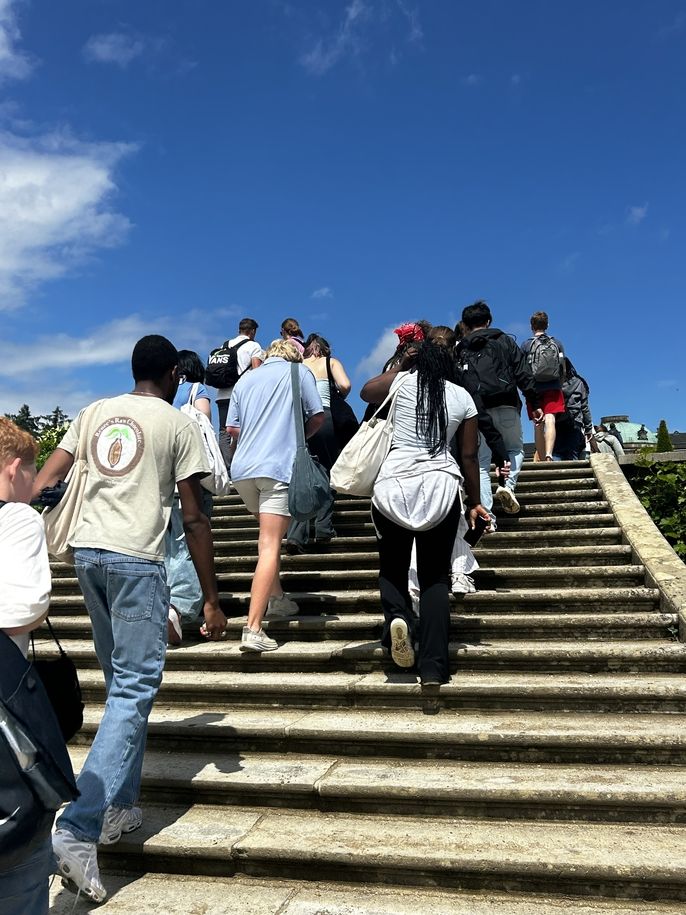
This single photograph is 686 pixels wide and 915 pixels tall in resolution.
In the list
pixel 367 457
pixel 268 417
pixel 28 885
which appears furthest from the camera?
pixel 268 417

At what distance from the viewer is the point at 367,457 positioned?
14.4 ft

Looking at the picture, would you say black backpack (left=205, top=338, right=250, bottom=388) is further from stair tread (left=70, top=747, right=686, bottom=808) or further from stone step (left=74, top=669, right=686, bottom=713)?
stair tread (left=70, top=747, right=686, bottom=808)

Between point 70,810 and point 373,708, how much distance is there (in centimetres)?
173

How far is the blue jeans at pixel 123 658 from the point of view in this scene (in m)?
2.86

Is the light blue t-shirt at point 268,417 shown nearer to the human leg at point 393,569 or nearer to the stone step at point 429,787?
the human leg at point 393,569

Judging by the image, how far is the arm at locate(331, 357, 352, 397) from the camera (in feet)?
23.5

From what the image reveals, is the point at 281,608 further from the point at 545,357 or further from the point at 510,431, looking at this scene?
the point at 545,357

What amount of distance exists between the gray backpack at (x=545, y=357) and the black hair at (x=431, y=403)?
16.1 feet

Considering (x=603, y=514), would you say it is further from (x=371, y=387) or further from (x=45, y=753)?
(x=45, y=753)

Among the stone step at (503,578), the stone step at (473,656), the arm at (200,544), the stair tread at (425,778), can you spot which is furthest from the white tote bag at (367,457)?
the stone step at (503,578)

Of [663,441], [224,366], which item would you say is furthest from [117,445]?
[663,441]

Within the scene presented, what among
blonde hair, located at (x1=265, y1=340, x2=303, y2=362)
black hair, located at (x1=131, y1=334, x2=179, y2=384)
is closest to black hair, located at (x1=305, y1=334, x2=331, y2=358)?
blonde hair, located at (x1=265, y1=340, x2=303, y2=362)

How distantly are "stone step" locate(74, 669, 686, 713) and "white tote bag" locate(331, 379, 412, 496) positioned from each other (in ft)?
3.48

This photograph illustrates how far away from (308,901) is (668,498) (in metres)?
6.81
